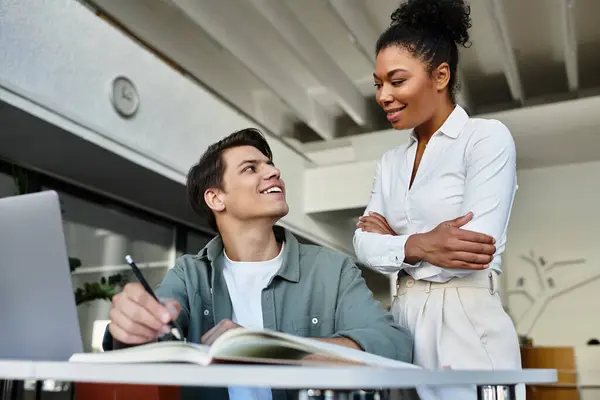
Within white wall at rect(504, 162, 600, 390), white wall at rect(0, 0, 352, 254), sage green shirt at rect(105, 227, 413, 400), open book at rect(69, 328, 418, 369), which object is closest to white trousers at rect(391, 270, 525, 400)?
sage green shirt at rect(105, 227, 413, 400)

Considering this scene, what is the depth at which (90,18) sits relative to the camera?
3158mm

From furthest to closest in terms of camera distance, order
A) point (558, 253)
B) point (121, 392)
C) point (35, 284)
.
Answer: point (558, 253) → point (121, 392) → point (35, 284)

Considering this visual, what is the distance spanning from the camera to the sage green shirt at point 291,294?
1307 mm

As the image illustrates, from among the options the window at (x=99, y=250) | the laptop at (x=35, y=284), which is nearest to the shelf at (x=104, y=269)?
the window at (x=99, y=250)

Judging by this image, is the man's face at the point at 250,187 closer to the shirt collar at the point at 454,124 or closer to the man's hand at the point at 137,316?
the shirt collar at the point at 454,124

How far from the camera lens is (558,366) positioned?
4930 millimetres

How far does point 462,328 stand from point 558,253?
5.00m

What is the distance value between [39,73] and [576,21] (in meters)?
3.41

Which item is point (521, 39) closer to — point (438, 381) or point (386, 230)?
point (386, 230)

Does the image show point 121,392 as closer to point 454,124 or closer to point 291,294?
point 291,294

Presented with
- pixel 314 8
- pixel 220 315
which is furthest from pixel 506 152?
pixel 314 8

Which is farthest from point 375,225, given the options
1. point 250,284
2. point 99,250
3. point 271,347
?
point 99,250

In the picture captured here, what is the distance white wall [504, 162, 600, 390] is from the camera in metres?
5.51

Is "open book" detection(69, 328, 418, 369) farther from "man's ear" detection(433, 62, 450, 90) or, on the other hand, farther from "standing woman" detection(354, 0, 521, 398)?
"man's ear" detection(433, 62, 450, 90)
